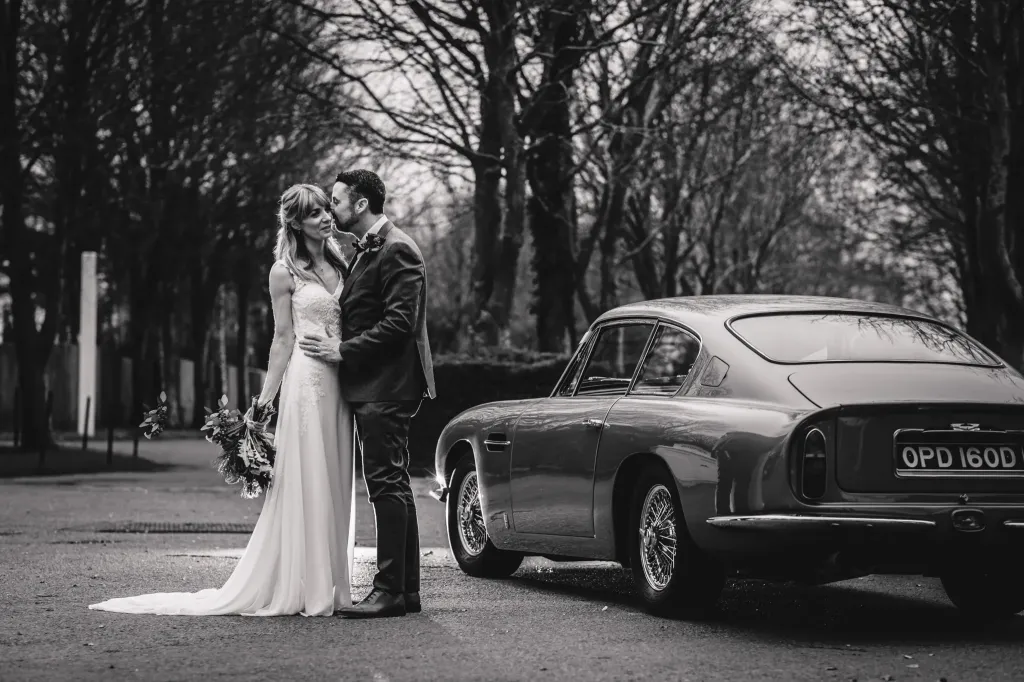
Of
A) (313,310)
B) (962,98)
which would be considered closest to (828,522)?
(313,310)

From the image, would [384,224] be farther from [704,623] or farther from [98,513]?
[98,513]

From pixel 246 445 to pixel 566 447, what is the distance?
162cm

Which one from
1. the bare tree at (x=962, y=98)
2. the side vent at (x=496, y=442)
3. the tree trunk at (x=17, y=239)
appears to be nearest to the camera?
the side vent at (x=496, y=442)

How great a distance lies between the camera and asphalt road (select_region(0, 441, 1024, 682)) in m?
5.94

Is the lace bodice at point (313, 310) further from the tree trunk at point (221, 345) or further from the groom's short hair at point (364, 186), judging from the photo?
the tree trunk at point (221, 345)

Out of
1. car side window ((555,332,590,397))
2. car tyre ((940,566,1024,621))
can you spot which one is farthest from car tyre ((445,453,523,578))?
car tyre ((940,566,1024,621))

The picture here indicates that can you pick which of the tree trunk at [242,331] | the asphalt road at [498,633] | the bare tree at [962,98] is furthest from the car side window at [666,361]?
the tree trunk at [242,331]

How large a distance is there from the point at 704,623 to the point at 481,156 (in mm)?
13943

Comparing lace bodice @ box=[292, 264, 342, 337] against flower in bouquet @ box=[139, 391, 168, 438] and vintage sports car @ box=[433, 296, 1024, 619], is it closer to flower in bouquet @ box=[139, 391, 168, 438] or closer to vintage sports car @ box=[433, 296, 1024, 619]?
flower in bouquet @ box=[139, 391, 168, 438]

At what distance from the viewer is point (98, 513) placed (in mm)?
14109

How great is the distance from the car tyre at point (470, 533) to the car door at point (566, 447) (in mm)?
625

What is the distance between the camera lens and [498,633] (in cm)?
690

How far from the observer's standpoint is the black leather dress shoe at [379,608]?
737cm

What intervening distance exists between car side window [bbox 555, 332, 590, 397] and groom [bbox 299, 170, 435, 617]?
1.24 meters
